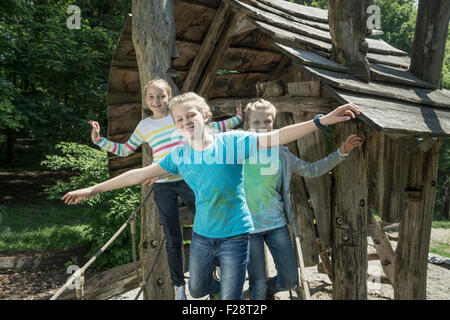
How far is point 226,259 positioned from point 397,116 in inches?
62.2

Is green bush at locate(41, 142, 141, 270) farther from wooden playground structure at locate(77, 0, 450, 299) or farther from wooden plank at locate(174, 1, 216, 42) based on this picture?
wooden plank at locate(174, 1, 216, 42)

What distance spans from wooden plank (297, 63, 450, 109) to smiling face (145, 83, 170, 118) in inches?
45.0

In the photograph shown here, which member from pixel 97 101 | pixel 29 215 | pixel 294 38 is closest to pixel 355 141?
pixel 294 38

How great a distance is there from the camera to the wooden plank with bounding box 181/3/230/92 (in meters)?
4.28

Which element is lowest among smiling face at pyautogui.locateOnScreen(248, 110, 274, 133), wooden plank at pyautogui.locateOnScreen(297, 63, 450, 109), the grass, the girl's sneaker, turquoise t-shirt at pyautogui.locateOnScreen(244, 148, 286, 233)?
the grass

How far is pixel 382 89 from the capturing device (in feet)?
10.6

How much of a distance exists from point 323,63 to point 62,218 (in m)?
10.2

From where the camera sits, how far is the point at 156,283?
3760 millimetres

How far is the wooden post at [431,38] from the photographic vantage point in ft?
13.6

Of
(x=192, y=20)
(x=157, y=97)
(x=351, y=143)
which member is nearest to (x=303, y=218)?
(x=351, y=143)

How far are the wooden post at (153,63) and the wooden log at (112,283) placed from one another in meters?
1.54

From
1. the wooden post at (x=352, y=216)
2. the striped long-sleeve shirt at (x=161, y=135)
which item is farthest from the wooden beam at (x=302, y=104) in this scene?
the striped long-sleeve shirt at (x=161, y=135)

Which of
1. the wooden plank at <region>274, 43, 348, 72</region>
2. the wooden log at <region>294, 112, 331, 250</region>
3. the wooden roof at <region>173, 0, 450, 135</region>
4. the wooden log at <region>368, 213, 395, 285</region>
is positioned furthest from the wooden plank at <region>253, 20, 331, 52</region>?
the wooden log at <region>368, 213, 395, 285</region>
